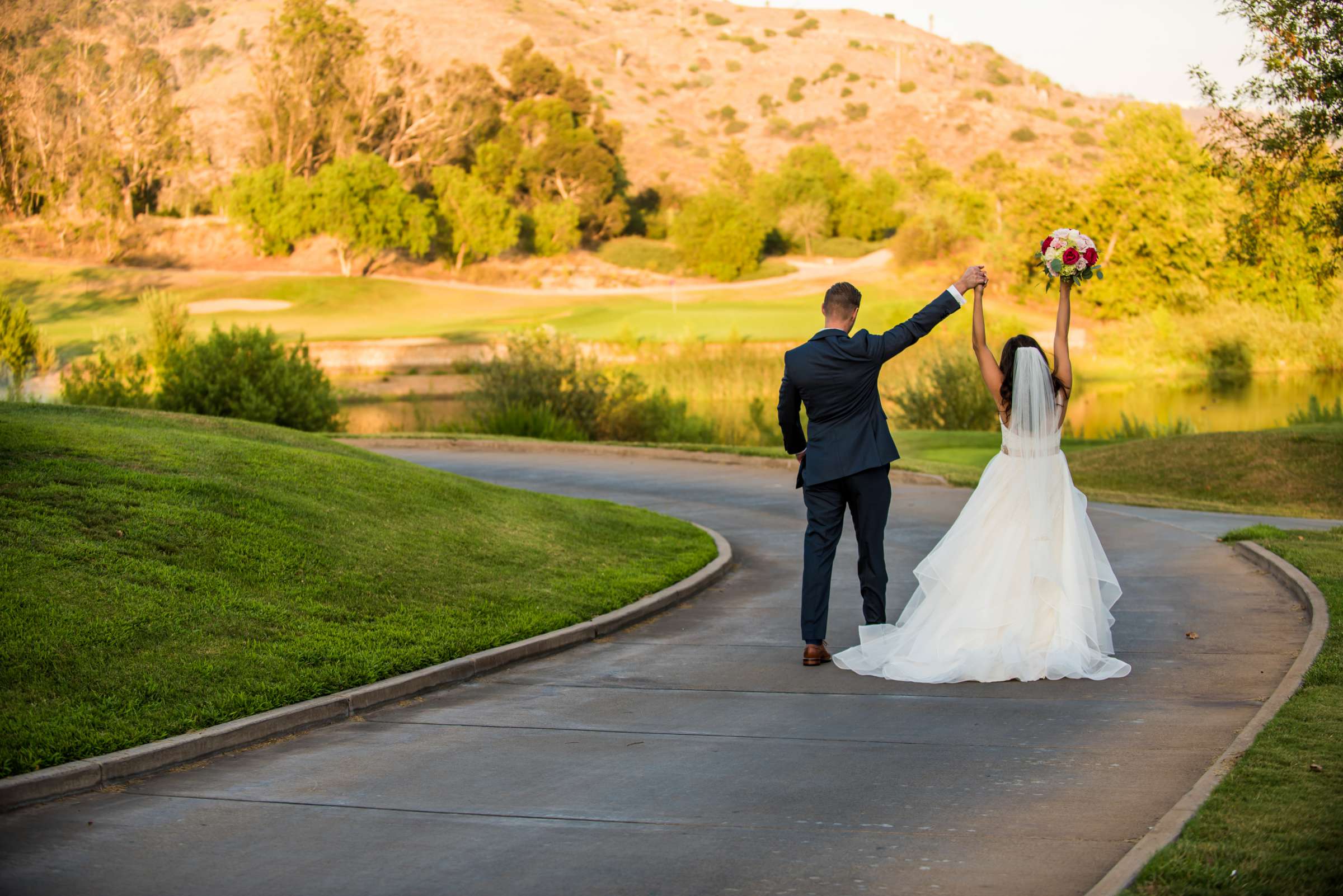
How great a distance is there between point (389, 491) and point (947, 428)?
20909mm

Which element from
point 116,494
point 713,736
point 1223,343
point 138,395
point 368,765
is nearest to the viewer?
point 368,765

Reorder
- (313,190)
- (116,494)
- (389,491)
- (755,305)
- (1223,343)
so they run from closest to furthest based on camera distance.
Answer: (116,494) → (389,491) → (1223,343) → (755,305) → (313,190)

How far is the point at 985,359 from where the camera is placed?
8.30 metres

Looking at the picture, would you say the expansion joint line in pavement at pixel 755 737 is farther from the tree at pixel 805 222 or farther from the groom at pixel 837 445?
the tree at pixel 805 222

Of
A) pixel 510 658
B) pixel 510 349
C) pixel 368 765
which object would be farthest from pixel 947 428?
pixel 368 765

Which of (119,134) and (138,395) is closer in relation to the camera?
(138,395)

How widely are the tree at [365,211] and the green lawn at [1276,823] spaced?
246ft

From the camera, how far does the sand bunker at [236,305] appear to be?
65250 millimetres

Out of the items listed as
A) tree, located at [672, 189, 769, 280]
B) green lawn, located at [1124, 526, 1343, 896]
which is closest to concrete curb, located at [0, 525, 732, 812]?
green lawn, located at [1124, 526, 1343, 896]

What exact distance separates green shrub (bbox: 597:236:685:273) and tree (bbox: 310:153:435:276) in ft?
42.5

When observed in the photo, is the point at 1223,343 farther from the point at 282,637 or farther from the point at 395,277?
the point at 395,277

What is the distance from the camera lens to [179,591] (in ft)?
28.7

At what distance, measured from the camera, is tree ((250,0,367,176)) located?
86125 mm

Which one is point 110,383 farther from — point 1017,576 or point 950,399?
point 1017,576
